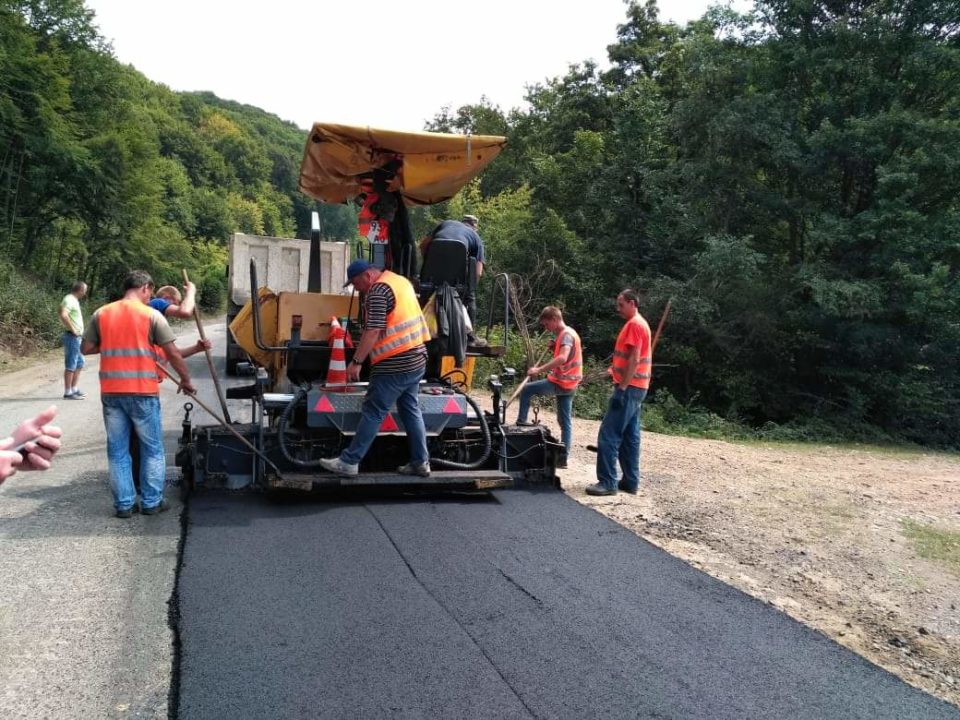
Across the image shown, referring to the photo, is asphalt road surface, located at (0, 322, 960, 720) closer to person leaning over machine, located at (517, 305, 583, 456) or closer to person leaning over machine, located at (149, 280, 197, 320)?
person leaning over machine, located at (149, 280, 197, 320)

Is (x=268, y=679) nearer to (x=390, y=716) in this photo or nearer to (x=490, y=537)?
(x=390, y=716)

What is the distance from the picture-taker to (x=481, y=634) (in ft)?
11.4

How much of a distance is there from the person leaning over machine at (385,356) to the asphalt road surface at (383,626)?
1.63ft

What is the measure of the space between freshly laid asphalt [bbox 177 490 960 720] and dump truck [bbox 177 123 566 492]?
1.95 feet

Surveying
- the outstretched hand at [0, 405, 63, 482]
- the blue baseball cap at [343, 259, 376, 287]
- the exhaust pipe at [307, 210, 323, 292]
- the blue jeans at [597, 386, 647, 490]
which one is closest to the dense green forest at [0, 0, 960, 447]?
the exhaust pipe at [307, 210, 323, 292]

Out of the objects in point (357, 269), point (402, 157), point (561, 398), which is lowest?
point (561, 398)

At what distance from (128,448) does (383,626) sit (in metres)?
2.67

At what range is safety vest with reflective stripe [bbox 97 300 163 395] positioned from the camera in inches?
203

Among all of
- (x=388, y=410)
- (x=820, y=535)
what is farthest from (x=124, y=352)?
(x=820, y=535)

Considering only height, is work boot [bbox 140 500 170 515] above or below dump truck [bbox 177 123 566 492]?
below

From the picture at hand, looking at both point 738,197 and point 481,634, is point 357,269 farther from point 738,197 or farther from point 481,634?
point 738,197

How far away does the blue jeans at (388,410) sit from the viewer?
543 cm

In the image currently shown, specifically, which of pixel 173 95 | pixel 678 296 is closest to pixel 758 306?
pixel 678 296

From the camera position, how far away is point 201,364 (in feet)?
51.2
